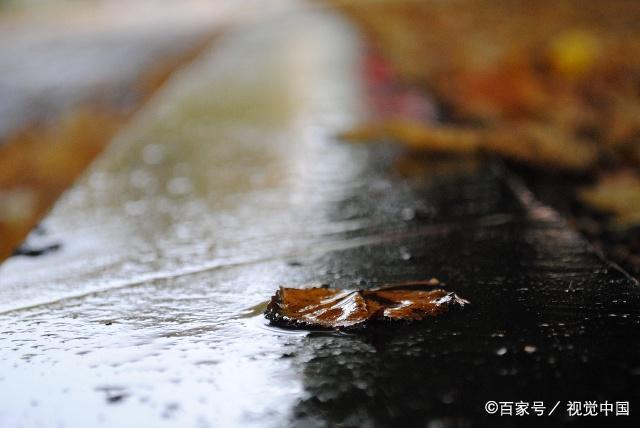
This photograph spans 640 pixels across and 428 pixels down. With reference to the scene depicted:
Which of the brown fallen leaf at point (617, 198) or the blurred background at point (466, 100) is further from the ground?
the blurred background at point (466, 100)

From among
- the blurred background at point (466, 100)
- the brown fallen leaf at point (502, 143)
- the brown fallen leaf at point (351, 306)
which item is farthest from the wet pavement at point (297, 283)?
the blurred background at point (466, 100)

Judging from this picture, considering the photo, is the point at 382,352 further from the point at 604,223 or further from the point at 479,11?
the point at 479,11

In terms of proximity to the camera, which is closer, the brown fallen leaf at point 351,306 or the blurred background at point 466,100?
the brown fallen leaf at point 351,306

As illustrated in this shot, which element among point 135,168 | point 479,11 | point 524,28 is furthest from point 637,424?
point 479,11

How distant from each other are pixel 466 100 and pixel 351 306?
8.60 feet

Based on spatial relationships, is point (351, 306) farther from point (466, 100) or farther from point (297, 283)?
point (466, 100)

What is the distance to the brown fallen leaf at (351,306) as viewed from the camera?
109 centimetres

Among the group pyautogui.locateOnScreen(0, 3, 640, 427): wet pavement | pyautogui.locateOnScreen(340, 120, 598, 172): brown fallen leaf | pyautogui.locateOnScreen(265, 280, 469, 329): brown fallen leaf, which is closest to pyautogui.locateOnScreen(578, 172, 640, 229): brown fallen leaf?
pyautogui.locateOnScreen(340, 120, 598, 172): brown fallen leaf

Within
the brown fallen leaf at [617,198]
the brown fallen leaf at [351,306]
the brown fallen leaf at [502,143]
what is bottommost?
the brown fallen leaf at [617,198]

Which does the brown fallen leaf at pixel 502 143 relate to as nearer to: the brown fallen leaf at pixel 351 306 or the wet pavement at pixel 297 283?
the wet pavement at pixel 297 283

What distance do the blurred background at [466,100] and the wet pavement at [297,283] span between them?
28 centimetres

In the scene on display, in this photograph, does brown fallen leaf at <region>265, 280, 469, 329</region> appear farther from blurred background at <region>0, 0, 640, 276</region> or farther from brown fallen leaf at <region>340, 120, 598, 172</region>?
brown fallen leaf at <region>340, 120, 598, 172</region>

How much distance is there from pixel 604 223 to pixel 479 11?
6.79 metres

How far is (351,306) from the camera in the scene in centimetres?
112
